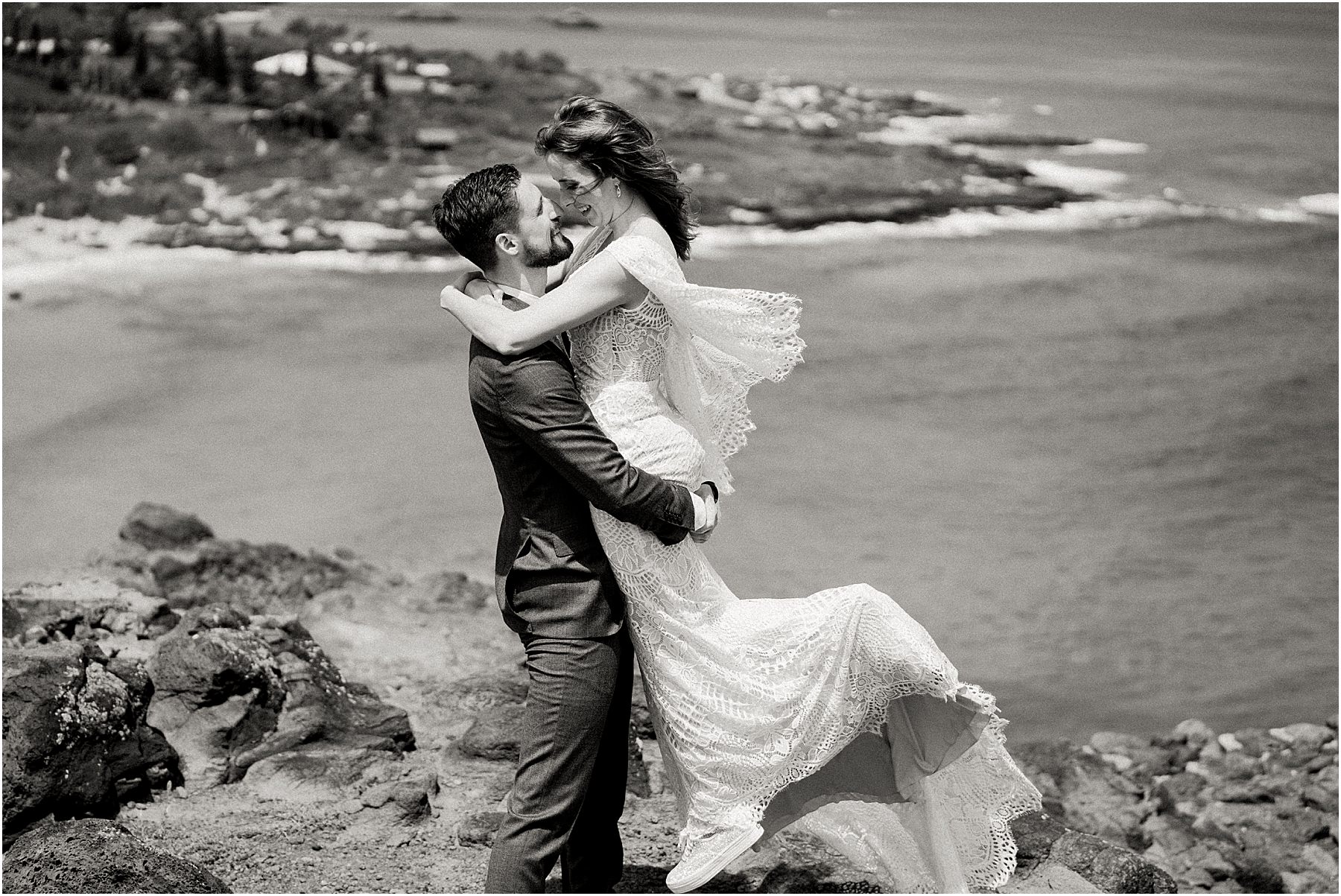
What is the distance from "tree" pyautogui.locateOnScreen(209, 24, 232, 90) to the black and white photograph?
0.03m

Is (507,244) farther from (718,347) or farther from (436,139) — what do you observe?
(436,139)

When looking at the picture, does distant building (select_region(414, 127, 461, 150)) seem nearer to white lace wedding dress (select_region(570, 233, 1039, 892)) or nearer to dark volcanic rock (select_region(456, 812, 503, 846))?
dark volcanic rock (select_region(456, 812, 503, 846))

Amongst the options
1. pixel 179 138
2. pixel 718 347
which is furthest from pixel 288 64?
pixel 718 347

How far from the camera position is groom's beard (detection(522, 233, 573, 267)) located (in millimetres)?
2547

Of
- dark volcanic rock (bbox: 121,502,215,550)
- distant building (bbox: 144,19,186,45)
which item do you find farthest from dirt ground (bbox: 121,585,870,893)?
distant building (bbox: 144,19,186,45)

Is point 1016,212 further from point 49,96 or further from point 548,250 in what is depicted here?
point 548,250

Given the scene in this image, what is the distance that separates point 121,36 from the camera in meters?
12.4

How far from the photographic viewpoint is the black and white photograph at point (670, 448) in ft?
8.84

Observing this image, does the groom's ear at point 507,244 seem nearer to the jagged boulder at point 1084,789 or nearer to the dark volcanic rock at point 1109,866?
the dark volcanic rock at point 1109,866

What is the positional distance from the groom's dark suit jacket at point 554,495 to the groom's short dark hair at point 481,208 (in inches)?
7.5

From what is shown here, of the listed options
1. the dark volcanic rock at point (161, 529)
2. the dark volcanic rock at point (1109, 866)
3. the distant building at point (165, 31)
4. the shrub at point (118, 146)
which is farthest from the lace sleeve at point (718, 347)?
the distant building at point (165, 31)

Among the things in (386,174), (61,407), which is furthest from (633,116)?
(386,174)

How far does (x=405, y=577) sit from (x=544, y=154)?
12.9 feet

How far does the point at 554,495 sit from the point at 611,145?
612mm
